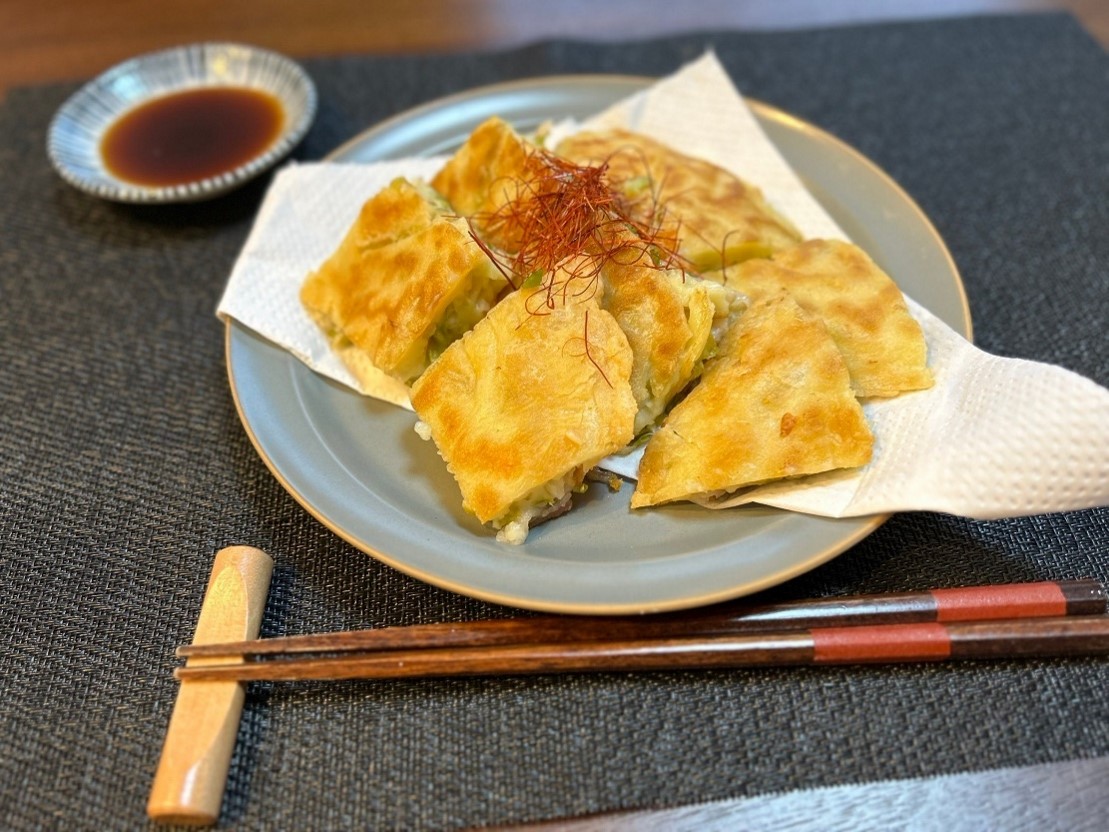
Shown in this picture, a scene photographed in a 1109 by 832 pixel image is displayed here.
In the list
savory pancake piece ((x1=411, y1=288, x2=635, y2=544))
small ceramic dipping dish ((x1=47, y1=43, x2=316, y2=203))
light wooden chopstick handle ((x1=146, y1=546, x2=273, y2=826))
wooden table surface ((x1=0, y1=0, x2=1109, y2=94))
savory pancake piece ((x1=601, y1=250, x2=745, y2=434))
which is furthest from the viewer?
wooden table surface ((x1=0, y1=0, x2=1109, y2=94))

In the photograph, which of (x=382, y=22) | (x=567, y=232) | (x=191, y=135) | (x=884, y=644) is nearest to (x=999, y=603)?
(x=884, y=644)

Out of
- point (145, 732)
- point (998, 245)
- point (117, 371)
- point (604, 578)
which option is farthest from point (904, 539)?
point (117, 371)

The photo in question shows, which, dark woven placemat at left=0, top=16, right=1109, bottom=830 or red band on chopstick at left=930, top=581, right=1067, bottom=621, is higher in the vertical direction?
red band on chopstick at left=930, top=581, right=1067, bottom=621

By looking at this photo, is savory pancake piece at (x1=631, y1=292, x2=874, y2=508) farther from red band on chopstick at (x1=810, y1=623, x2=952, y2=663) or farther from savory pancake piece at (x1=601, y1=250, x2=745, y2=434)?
red band on chopstick at (x1=810, y1=623, x2=952, y2=663)

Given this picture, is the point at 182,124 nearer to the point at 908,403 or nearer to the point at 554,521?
the point at 554,521

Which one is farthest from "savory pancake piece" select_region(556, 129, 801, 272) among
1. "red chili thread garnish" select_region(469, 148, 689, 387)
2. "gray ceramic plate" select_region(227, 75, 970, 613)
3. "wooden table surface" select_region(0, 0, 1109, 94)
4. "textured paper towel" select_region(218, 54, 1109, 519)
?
"wooden table surface" select_region(0, 0, 1109, 94)

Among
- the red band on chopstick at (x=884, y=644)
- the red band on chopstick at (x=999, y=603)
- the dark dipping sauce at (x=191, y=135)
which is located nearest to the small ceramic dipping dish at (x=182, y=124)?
the dark dipping sauce at (x=191, y=135)
